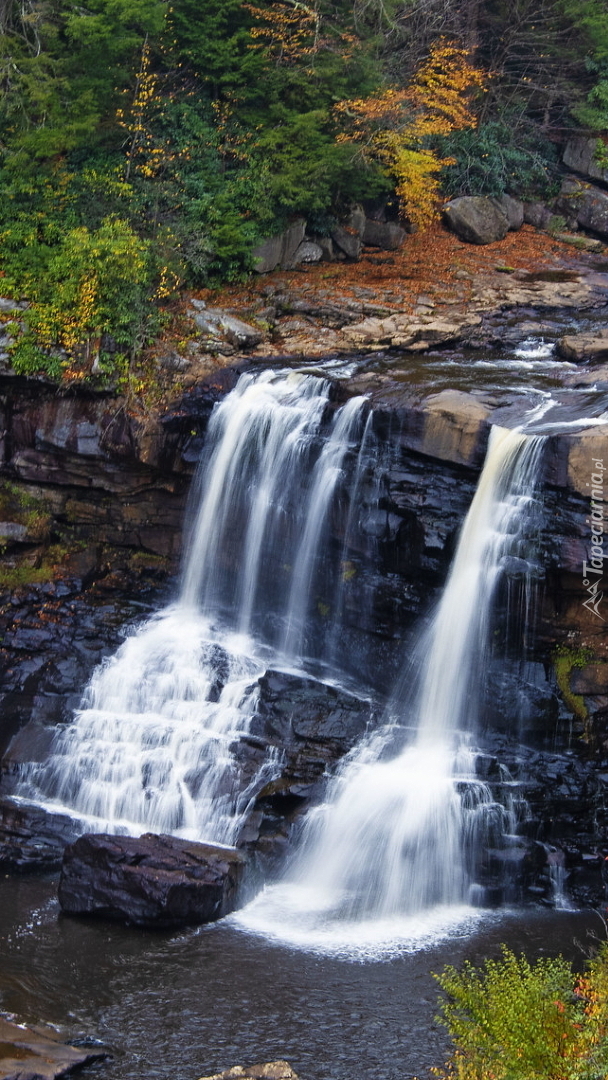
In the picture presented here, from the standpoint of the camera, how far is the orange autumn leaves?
19.2 metres

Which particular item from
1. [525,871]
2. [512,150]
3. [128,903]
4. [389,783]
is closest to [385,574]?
[389,783]

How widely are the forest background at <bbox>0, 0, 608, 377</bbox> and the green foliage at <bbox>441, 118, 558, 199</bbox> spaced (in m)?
0.05

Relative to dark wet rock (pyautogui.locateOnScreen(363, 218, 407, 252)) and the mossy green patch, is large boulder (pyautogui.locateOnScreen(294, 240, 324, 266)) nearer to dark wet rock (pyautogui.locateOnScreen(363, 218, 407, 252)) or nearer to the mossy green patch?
dark wet rock (pyautogui.locateOnScreen(363, 218, 407, 252))

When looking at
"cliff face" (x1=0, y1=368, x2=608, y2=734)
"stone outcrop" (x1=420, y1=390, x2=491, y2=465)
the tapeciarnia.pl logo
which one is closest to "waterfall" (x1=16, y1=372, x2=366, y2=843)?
"cliff face" (x1=0, y1=368, x2=608, y2=734)

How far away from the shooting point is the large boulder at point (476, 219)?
21281 millimetres

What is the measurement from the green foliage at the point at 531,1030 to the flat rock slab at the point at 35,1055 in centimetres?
306

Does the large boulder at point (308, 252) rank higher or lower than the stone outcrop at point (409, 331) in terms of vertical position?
higher

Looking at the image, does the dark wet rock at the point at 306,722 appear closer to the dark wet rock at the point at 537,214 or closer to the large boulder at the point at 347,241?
the large boulder at the point at 347,241

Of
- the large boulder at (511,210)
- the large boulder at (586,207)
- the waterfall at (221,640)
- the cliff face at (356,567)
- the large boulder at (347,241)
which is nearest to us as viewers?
the cliff face at (356,567)

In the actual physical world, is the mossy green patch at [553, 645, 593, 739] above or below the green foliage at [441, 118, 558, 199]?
below

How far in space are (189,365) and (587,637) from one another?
7.77 metres

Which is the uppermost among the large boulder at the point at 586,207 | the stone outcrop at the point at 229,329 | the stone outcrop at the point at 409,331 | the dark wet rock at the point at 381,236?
the large boulder at the point at 586,207

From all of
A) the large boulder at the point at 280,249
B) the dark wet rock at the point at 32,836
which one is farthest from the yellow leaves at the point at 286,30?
the dark wet rock at the point at 32,836

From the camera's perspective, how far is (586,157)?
22906 mm
